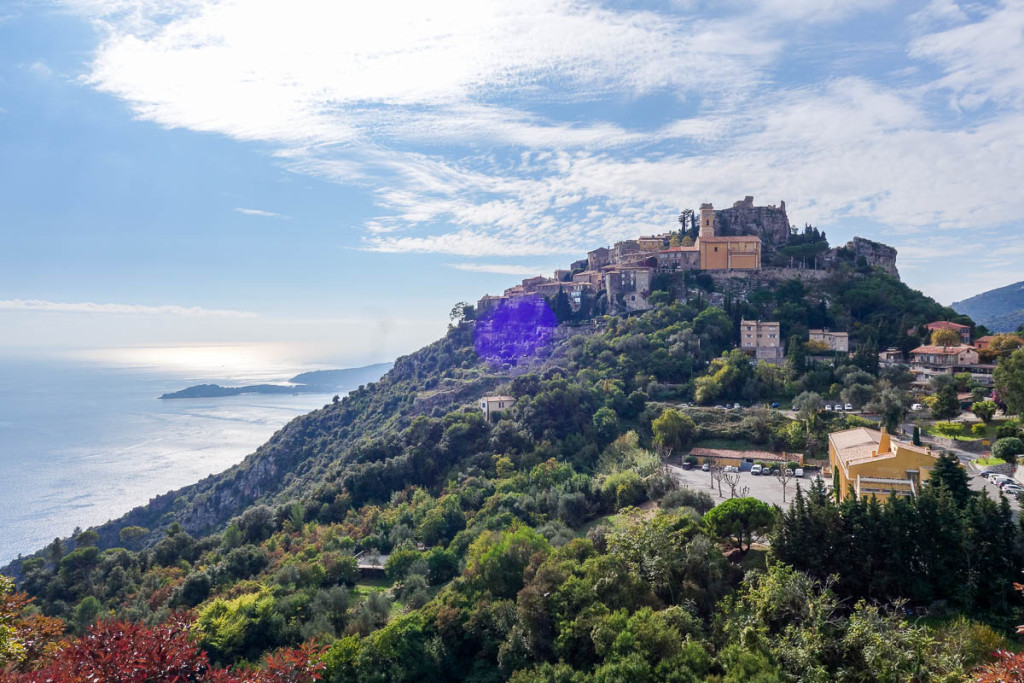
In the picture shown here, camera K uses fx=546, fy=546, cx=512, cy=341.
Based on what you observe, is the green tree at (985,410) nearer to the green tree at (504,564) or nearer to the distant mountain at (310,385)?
the green tree at (504,564)

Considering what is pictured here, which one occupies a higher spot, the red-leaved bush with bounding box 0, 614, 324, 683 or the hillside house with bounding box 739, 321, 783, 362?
the hillside house with bounding box 739, 321, 783, 362

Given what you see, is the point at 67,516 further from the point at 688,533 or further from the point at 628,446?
the point at 688,533

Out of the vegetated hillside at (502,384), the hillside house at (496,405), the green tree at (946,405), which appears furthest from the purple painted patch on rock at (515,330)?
the green tree at (946,405)

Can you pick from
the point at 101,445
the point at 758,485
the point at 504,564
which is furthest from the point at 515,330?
the point at 101,445

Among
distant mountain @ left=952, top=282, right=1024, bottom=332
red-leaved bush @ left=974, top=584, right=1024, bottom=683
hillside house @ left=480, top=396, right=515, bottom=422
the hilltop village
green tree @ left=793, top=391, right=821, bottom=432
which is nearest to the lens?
red-leaved bush @ left=974, top=584, right=1024, bottom=683

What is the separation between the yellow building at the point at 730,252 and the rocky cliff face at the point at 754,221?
236 inches

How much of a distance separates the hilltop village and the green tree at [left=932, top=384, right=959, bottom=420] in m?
26.5

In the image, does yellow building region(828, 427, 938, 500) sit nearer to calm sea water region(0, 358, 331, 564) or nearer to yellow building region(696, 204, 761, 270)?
yellow building region(696, 204, 761, 270)

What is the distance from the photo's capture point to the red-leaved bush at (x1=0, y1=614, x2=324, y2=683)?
6957 millimetres

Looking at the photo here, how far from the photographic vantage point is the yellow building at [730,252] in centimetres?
5609

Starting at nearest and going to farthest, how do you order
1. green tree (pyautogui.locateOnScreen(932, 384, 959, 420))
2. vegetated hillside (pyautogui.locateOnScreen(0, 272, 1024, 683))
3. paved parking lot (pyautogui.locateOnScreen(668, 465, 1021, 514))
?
vegetated hillside (pyautogui.locateOnScreen(0, 272, 1024, 683))
paved parking lot (pyautogui.locateOnScreen(668, 465, 1021, 514))
green tree (pyautogui.locateOnScreen(932, 384, 959, 420))

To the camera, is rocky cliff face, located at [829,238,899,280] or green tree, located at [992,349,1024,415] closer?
green tree, located at [992,349,1024,415]

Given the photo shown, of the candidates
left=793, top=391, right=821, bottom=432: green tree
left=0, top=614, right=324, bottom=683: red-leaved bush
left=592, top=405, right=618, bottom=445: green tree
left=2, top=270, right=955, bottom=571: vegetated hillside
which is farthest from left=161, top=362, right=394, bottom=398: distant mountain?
left=0, top=614, right=324, bottom=683: red-leaved bush

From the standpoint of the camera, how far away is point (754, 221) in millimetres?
63656
